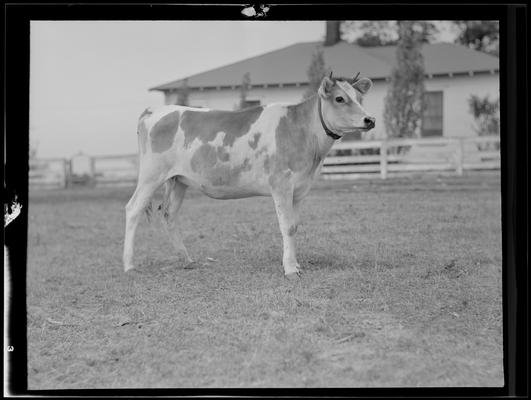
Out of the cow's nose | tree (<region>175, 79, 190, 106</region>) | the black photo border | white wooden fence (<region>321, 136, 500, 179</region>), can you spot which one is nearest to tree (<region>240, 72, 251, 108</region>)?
tree (<region>175, 79, 190, 106</region>)

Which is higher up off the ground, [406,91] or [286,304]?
[406,91]

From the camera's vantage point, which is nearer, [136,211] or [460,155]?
[136,211]

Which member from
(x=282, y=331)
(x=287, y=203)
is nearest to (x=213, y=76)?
(x=287, y=203)

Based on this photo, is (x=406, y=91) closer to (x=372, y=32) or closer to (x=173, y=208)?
(x=372, y=32)

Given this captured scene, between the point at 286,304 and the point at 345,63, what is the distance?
20.3 ft

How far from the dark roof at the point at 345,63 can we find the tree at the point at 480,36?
0.39ft

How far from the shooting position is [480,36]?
9.43 meters

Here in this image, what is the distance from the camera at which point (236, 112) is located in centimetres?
466

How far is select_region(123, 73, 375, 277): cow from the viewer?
14.3ft

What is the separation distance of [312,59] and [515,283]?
19.4 ft

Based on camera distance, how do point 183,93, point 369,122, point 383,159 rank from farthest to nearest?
point 383,159
point 183,93
point 369,122

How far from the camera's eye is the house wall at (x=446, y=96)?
8.74 m

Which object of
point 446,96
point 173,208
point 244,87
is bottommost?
point 173,208
